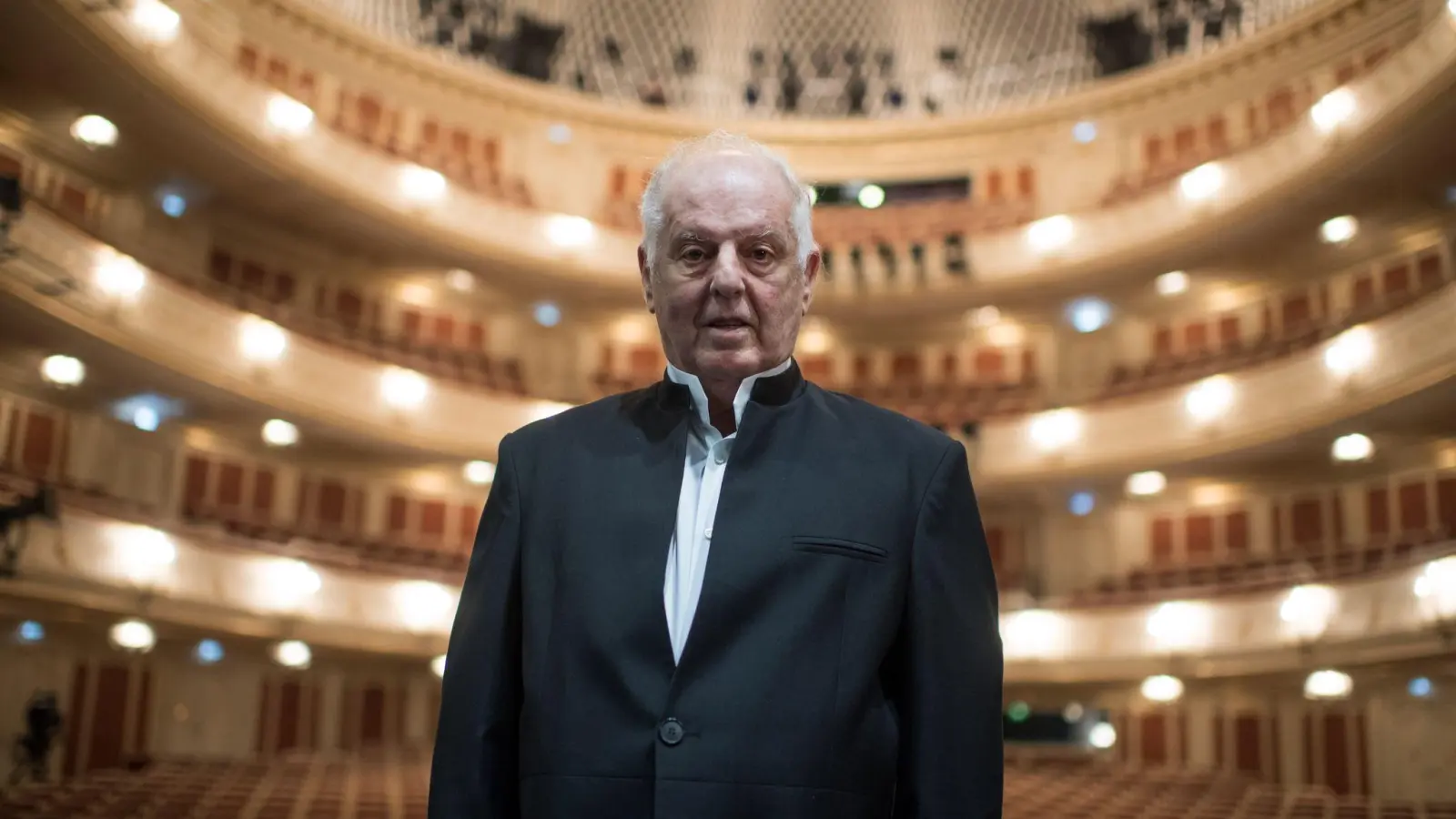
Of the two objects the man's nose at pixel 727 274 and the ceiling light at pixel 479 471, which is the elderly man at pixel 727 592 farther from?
the ceiling light at pixel 479 471

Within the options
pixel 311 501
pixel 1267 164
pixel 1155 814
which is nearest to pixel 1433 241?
pixel 1267 164

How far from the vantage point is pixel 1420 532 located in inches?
646

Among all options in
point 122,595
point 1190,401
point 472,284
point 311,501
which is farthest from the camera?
point 472,284

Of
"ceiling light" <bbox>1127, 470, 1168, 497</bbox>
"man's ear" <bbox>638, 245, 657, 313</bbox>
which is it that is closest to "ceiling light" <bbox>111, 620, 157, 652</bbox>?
"ceiling light" <bbox>1127, 470, 1168, 497</bbox>

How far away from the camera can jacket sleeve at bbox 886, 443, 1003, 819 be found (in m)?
1.88

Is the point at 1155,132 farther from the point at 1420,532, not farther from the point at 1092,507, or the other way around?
the point at 1420,532

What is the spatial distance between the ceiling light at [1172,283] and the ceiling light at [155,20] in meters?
13.8

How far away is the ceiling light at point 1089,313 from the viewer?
21016mm

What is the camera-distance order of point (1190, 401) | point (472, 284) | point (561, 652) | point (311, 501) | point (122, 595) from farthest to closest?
point (472, 284)
point (311, 501)
point (1190, 401)
point (122, 595)
point (561, 652)

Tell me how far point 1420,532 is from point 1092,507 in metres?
4.82

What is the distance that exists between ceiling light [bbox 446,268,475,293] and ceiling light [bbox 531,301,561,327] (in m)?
1.18

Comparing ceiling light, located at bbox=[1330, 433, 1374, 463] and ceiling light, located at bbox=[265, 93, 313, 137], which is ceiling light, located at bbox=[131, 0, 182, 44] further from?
ceiling light, located at bbox=[1330, 433, 1374, 463]

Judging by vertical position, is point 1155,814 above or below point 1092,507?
below

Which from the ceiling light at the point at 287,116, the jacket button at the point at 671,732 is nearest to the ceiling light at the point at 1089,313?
the ceiling light at the point at 287,116
